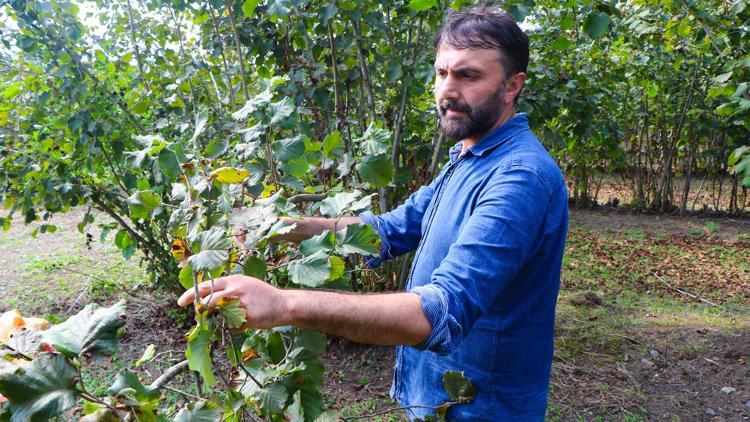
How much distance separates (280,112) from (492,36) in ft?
2.12

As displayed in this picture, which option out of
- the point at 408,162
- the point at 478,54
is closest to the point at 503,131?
the point at 478,54

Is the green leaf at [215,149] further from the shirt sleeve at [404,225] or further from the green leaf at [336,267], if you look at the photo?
the green leaf at [336,267]

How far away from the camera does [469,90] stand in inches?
62.9

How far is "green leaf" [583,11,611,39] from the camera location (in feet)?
7.80

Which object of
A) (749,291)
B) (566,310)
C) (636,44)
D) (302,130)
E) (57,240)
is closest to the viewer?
(302,130)

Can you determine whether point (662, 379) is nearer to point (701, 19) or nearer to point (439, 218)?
point (701, 19)

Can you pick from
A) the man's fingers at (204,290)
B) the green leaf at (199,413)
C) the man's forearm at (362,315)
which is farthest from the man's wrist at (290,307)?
the green leaf at (199,413)

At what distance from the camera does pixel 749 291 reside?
5574 millimetres

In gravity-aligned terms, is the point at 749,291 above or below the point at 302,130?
below

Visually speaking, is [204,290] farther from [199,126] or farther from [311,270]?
[199,126]

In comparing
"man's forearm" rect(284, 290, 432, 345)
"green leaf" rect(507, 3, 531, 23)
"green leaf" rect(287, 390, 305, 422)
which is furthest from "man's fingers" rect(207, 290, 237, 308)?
"green leaf" rect(507, 3, 531, 23)

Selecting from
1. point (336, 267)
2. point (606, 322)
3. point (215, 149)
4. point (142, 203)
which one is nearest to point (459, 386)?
point (336, 267)

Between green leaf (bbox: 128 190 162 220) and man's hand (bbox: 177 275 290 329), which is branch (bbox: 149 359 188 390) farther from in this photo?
green leaf (bbox: 128 190 162 220)

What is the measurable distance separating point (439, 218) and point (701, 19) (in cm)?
277
